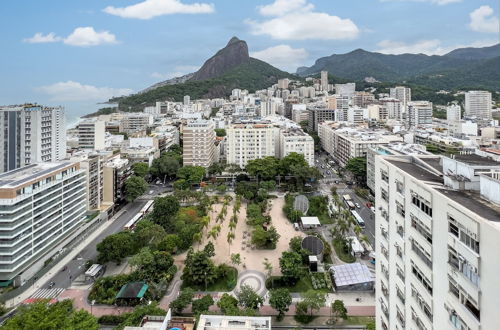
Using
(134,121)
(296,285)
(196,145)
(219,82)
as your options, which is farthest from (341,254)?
(219,82)

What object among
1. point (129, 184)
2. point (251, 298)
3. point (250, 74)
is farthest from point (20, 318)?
point (250, 74)

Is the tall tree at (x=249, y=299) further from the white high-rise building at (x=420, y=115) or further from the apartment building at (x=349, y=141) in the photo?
the white high-rise building at (x=420, y=115)

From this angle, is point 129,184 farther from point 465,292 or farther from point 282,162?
point 465,292

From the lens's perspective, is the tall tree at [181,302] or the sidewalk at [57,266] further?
the sidewalk at [57,266]

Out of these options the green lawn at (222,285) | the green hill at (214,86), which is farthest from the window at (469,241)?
the green hill at (214,86)

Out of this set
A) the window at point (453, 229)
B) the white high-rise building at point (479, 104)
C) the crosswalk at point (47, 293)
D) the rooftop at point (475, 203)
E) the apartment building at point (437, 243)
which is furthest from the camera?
the white high-rise building at point (479, 104)

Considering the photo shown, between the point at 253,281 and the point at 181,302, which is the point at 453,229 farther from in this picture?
the point at 253,281

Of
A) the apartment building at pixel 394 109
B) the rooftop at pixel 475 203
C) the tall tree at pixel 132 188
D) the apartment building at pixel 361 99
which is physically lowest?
the tall tree at pixel 132 188
